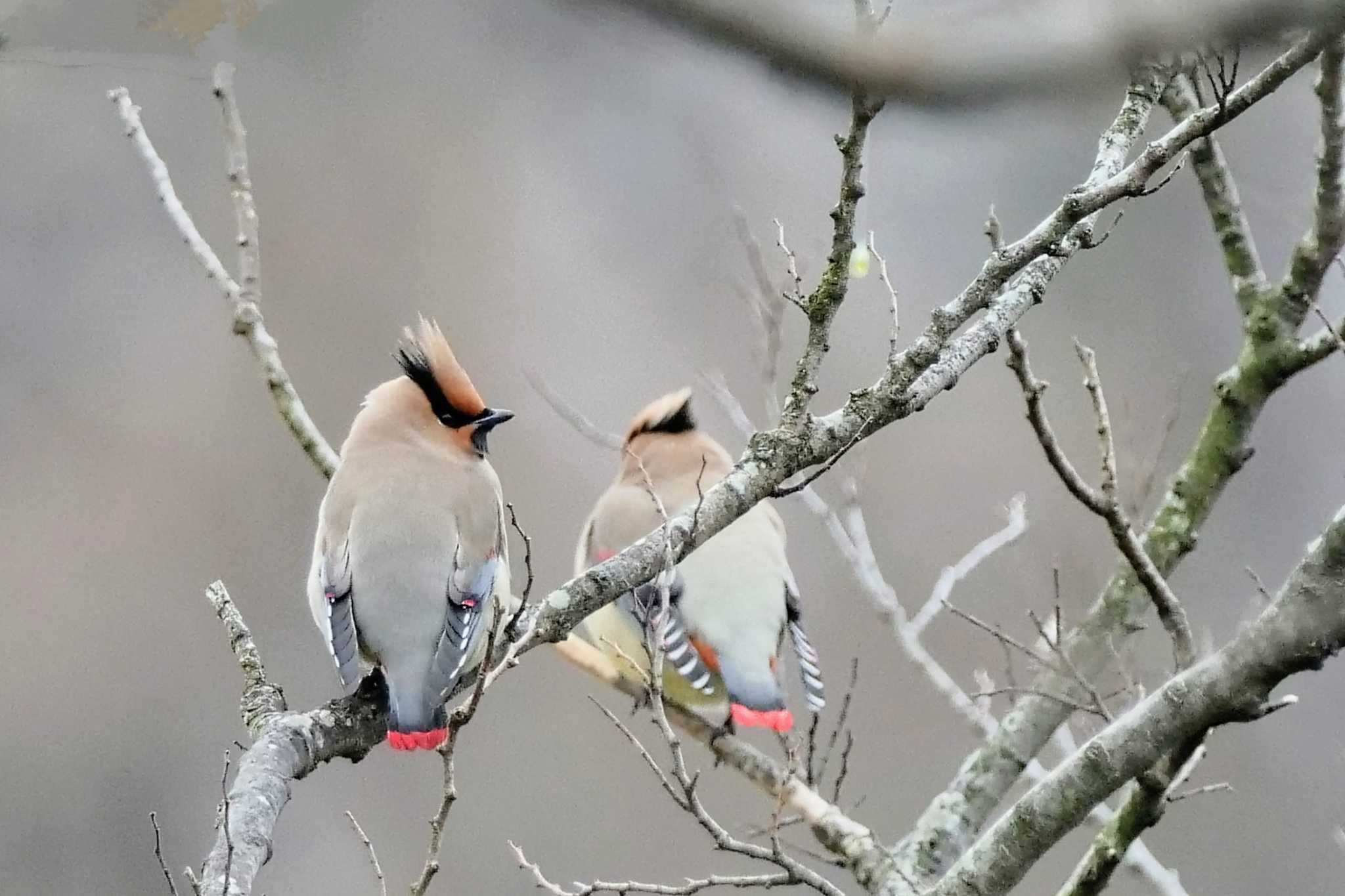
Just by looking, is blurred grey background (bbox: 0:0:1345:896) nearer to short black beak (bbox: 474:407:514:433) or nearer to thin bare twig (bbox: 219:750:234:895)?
short black beak (bbox: 474:407:514:433)

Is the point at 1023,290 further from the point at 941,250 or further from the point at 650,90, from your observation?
the point at 650,90

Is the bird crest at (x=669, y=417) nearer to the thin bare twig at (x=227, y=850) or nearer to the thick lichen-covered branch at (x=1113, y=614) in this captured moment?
the thick lichen-covered branch at (x=1113, y=614)

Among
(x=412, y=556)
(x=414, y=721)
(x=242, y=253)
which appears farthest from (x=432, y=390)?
(x=414, y=721)

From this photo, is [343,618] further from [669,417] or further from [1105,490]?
[669,417]

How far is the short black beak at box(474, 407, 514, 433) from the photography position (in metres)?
2.87

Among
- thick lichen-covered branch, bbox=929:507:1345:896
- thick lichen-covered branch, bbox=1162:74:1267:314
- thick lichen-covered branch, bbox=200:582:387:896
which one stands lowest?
thick lichen-covered branch, bbox=929:507:1345:896

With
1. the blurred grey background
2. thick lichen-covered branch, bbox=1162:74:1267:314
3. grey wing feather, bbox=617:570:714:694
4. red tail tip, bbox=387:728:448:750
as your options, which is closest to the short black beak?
grey wing feather, bbox=617:570:714:694

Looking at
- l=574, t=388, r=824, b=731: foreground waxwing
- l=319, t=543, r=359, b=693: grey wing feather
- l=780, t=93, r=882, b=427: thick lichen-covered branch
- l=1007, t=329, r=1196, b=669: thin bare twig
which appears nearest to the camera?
l=780, t=93, r=882, b=427: thick lichen-covered branch

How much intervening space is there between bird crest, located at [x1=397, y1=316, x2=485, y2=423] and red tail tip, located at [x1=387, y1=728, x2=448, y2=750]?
2.62 feet

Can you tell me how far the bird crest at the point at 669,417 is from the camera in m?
3.84

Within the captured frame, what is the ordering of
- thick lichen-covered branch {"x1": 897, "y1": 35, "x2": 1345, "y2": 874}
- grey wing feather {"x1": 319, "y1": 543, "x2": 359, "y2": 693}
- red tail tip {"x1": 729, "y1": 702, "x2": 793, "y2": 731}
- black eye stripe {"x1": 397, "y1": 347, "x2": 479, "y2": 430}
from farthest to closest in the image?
red tail tip {"x1": 729, "y1": 702, "x2": 793, "y2": 731} < black eye stripe {"x1": 397, "y1": 347, "x2": 479, "y2": 430} < thick lichen-covered branch {"x1": 897, "y1": 35, "x2": 1345, "y2": 874} < grey wing feather {"x1": 319, "y1": 543, "x2": 359, "y2": 693}

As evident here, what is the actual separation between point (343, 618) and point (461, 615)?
188mm

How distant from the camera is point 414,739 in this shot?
2.20 meters

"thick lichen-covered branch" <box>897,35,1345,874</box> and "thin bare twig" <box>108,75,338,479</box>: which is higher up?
"thin bare twig" <box>108,75,338,479</box>
